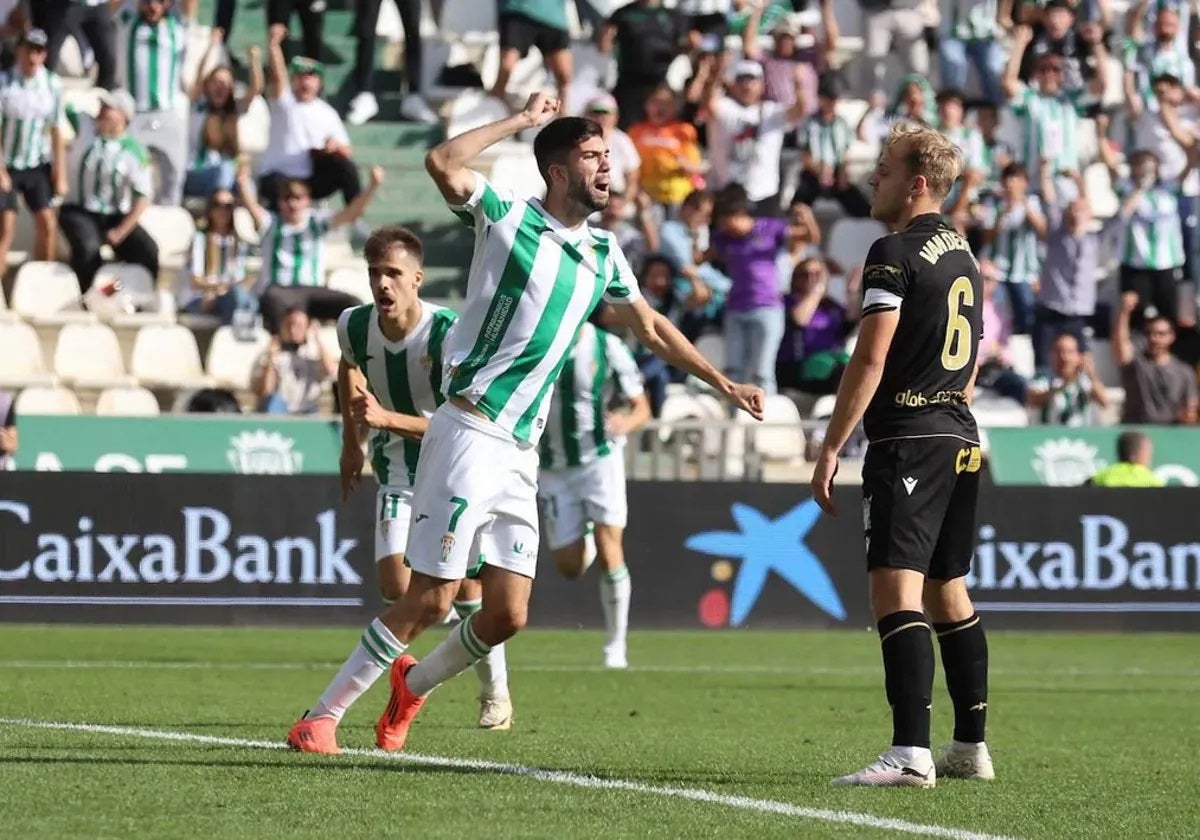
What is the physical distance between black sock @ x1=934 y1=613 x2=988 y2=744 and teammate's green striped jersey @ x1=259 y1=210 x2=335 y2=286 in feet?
42.5

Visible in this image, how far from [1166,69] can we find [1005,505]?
830 centimetres

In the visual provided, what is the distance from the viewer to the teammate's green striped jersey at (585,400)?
14.9 m

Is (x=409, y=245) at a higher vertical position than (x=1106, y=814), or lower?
higher

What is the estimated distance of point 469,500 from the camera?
26.9 feet

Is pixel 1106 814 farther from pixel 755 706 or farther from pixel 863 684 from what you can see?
pixel 863 684

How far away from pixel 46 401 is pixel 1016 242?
938 centimetres

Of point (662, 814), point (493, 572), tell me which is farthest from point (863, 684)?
point (662, 814)

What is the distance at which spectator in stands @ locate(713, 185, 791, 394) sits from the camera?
20312 mm

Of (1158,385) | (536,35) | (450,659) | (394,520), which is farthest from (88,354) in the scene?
(450,659)

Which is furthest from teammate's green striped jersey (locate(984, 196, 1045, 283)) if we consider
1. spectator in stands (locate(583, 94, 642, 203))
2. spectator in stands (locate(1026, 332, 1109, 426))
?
spectator in stands (locate(583, 94, 642, 203))

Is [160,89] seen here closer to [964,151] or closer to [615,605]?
[964,151]

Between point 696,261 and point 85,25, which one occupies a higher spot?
point 85,25

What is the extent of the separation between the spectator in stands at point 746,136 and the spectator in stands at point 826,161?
1.35 feet

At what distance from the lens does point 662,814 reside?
6.96m
